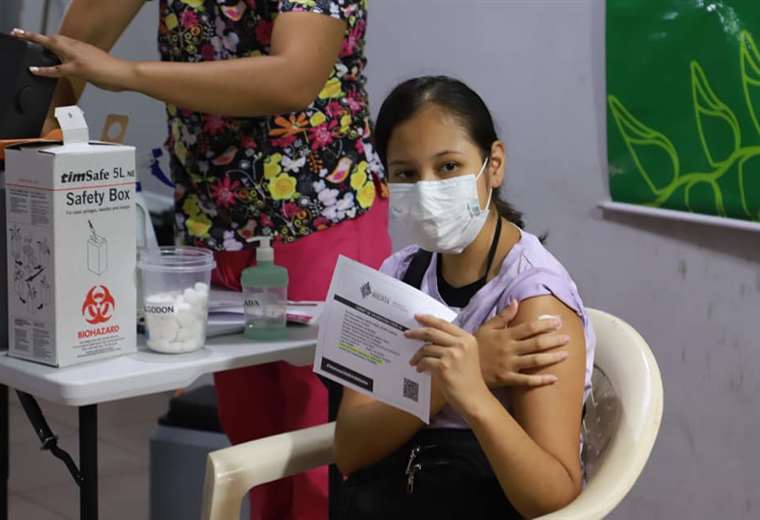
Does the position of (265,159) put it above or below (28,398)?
above

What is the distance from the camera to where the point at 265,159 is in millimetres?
2023

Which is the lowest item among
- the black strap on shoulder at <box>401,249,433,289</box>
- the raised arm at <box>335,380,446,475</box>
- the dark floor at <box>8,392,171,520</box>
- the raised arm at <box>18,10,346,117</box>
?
the dark floor at <box>8,392,171,520</box>

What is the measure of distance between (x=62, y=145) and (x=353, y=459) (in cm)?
63

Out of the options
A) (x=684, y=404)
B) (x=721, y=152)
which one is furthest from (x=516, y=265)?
(x=684, y=404)

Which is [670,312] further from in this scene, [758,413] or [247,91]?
[247,91]

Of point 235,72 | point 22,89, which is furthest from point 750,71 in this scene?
point 22,89

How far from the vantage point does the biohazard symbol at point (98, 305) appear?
1712 mm

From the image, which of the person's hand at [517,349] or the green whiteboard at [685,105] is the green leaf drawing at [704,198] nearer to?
the green whiteboard at [685,105]

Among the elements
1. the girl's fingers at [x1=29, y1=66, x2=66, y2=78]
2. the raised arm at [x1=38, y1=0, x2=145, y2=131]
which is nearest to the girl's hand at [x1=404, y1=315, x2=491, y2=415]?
the girl's fingers at [x1=29, y1=66, x2=66, y2=78]

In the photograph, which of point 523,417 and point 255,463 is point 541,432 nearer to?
point 523,417

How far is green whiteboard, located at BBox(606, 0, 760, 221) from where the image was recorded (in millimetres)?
2348

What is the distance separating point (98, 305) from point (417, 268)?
48 centimetres

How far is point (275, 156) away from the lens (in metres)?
2.02

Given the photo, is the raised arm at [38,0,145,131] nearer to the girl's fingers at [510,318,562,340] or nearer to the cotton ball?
the cotton ball
